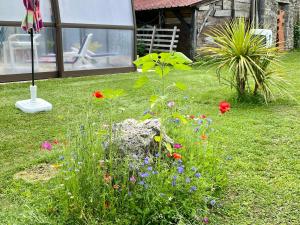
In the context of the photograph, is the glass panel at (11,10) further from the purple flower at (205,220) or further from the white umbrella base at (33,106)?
the purple flower at (205,220)

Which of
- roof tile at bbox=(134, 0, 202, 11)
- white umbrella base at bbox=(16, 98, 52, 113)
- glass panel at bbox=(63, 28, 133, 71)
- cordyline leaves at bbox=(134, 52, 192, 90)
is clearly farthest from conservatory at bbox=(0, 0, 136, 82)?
cordyline leaves at bbox=(134, 52, 192, 90)

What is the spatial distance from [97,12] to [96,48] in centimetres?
84

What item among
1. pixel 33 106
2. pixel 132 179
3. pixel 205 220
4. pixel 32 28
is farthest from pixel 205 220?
pixel 32 28

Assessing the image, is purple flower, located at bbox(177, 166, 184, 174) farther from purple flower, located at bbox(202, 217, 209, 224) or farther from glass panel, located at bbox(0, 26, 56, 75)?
glass panel, located at bbox(0, 26, 56, 75)

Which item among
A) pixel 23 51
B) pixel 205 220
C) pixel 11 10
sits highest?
pixel 11 10

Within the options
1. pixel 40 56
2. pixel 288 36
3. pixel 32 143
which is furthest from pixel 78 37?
pixel 288 36

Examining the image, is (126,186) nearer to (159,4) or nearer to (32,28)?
(32,28)

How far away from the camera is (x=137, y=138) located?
2715mm

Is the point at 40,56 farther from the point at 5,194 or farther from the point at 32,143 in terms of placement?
the point at 5,194

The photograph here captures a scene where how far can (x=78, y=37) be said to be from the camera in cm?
831

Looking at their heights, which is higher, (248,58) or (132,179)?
(248,58)

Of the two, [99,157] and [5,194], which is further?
[5,194]

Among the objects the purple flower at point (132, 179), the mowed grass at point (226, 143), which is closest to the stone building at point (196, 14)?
the mowed grass at point (226, 143)

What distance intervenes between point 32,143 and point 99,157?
178 cm
